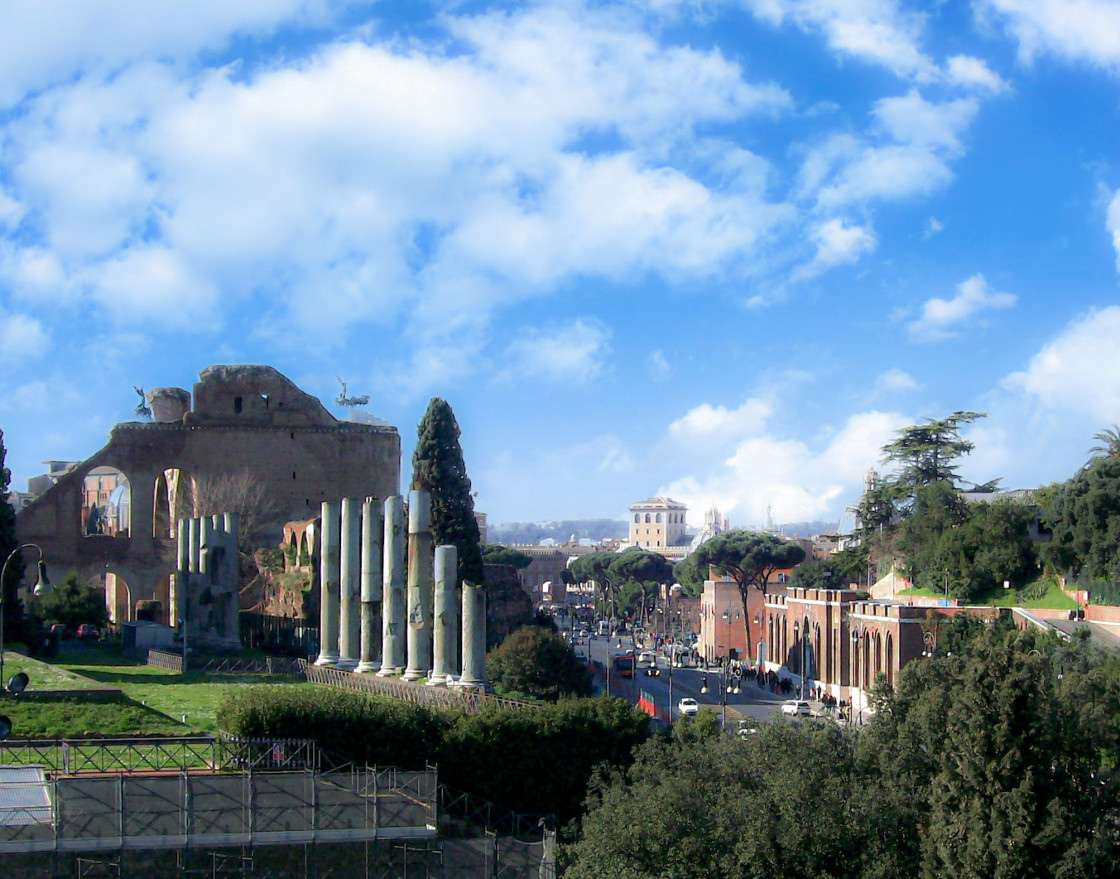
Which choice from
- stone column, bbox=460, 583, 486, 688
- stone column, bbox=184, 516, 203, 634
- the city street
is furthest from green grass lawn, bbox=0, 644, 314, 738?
the city street

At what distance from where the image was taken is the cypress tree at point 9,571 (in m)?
30.9

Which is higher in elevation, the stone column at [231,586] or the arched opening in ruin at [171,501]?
the arched opening in ruin at [171,501]

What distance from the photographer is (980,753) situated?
1744 cm

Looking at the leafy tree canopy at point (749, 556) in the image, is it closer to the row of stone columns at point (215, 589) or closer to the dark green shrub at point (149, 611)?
the dark green shrub at point (149, 611)

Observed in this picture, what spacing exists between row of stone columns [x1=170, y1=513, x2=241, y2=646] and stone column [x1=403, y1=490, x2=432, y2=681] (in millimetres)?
7573

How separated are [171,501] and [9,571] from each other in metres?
20.3

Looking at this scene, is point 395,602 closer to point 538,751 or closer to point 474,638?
point 474,638

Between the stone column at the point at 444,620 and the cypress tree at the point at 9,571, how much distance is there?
32.6 ft

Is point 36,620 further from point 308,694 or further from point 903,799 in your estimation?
point 903,799

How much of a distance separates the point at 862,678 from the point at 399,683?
2199 cm

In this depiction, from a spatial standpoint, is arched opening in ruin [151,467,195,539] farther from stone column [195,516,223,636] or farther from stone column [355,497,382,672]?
stone column [355,497,382,672]

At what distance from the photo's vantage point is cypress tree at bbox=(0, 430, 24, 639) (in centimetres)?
3089

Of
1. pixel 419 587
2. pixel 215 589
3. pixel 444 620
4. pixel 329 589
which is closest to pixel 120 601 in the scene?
pixel 215 589

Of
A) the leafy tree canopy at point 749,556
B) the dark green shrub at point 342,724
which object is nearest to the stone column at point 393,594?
the dark green shrub at point 342,724
